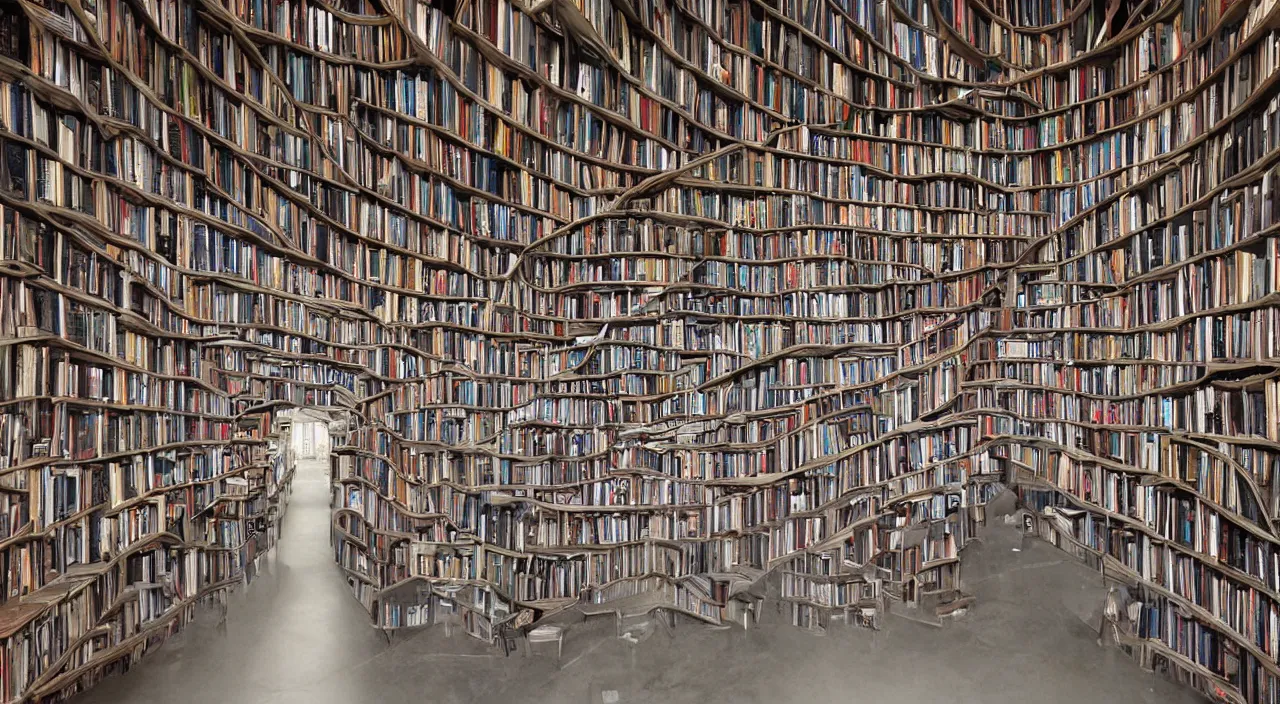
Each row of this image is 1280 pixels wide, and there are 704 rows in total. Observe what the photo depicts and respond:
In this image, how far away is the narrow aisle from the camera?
9.00ft

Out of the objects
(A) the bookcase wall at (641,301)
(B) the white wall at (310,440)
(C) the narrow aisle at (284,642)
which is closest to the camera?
(A) the bookcase wall at (641,301)

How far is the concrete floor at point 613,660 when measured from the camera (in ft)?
9.51

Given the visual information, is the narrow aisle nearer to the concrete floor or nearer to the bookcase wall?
the concrete floor

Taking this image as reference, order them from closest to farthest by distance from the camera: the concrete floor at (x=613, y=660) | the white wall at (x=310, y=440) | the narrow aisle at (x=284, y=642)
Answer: the narrow aisle at (x=284, y=642) < the concrete floor at (x=613, y=660) < the white wall at (x=310, y=440)

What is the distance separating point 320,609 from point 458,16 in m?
2.85

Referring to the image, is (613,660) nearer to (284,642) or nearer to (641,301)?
(284,642)

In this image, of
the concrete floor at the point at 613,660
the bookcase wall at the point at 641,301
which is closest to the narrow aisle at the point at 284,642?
the concrete floor at the point at 613,660

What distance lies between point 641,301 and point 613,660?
1.87m

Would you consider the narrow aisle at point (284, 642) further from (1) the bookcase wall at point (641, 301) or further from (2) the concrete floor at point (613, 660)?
(1) the bookcase wall at point (641, 301)

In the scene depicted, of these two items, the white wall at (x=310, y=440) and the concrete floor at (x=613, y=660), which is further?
the white wall at (x=310, y=440)

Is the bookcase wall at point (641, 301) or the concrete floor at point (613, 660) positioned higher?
the bookcase wall at point (641, 301)

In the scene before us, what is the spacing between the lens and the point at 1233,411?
3045 millimetres

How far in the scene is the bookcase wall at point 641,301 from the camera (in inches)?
96.3

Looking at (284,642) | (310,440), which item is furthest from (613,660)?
(310,440)
